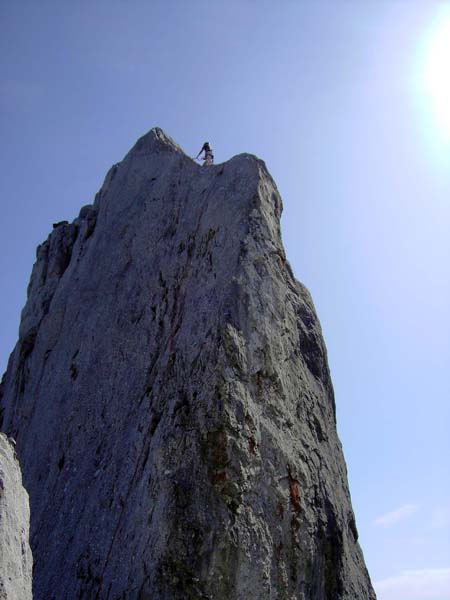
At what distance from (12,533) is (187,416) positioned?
19.8 ft

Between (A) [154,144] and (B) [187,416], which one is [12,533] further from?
(A) [154,144]

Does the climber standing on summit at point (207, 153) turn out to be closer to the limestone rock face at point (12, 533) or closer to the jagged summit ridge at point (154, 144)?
the jagged summit ridge at point (154, 144)

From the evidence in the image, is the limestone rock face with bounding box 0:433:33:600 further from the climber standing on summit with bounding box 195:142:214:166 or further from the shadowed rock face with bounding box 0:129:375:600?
the climber standing on summit with bounding box 195:142:214:166

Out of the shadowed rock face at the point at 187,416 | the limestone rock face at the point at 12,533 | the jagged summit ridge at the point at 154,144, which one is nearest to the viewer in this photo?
the limestone rock face at the point at 12,533

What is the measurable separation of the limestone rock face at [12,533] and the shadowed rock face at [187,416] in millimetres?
4716

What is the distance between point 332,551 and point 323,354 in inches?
199

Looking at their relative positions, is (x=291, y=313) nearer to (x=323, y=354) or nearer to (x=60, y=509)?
(x=323, y=354)

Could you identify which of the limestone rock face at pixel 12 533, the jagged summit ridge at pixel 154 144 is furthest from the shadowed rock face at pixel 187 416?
the limestone rock face at pixel 12 533

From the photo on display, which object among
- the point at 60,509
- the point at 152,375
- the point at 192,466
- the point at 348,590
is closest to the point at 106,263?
the point at 152,375

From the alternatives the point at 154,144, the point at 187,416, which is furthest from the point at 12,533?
the point at 154,144

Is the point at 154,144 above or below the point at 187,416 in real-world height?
above

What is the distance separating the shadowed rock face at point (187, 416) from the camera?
449 inches

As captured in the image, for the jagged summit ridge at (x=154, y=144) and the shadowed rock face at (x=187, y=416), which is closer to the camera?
the shadowed rock face at (x=187, y=416)

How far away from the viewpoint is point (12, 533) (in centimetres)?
634
